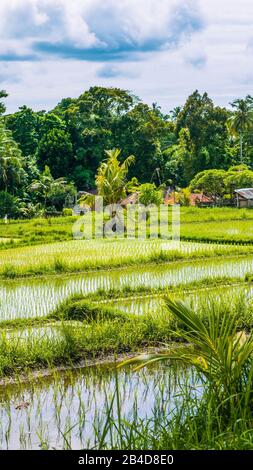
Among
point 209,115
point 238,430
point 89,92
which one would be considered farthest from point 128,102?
point 238,430

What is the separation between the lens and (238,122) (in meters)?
38.2

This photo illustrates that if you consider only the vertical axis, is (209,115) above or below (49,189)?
above

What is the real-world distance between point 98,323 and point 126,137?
30204 millimetres

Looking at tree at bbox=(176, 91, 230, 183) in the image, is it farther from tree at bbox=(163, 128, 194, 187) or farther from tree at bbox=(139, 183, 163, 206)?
tree at bbox=(139, 183, 163, 206)

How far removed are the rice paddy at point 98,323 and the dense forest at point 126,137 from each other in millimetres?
16743

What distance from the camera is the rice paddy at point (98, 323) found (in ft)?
16.3

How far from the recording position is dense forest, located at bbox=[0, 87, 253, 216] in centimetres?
3525

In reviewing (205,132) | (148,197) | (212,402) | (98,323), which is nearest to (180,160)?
(205,132)

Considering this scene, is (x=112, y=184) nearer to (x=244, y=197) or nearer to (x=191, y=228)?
(x=191, y=228)

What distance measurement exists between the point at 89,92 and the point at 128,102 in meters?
2.04

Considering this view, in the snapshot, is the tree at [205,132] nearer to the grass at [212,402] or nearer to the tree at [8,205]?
the tree at [8,205]

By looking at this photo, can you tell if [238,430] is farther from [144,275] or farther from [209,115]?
[209,115]

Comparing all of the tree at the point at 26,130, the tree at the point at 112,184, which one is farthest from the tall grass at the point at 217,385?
the tree at the point at 26,130

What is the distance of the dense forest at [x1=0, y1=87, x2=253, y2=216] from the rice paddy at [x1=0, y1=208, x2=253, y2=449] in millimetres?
16743
